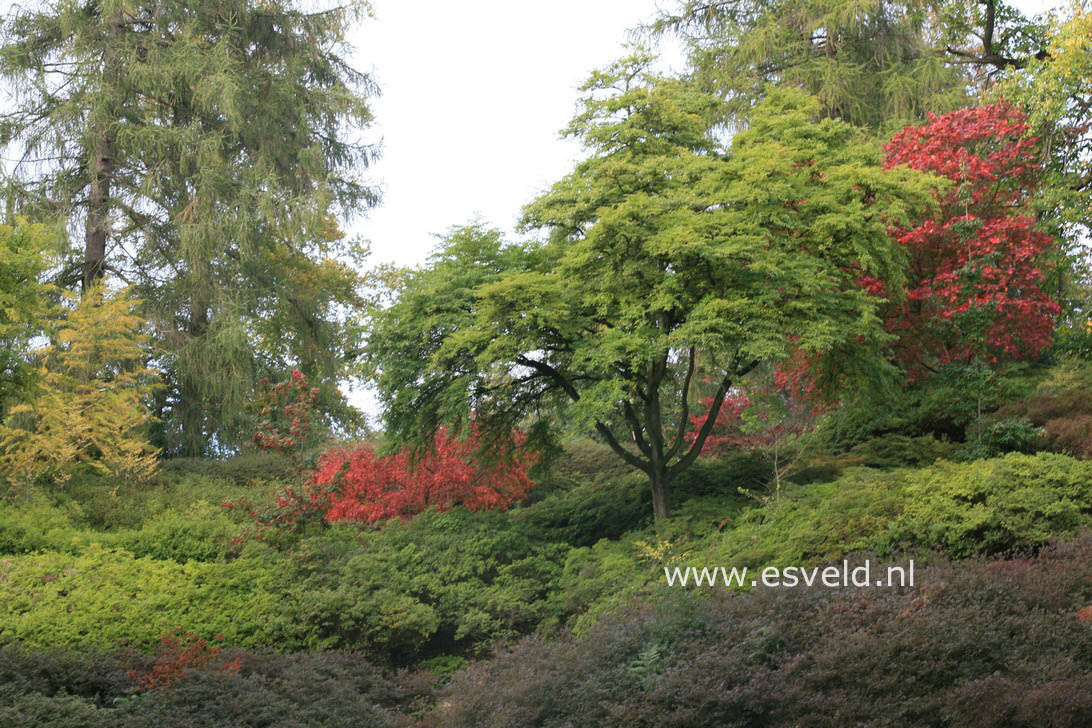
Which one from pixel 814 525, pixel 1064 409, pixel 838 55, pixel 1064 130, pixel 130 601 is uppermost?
pixel 838 55

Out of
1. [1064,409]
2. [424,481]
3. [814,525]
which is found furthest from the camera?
[424,481]

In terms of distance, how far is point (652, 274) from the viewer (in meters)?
11.4

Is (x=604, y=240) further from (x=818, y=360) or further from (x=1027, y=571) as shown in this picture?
(x=1027, y=571)

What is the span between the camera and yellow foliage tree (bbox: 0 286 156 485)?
14516mm

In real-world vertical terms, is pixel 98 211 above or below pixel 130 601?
above

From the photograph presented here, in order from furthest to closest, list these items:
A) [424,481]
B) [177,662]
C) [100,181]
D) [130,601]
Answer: [100,181] → [424,481] → [130,601] → [177,662]

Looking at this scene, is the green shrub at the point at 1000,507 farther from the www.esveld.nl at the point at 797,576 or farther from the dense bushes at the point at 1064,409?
the dense bushes at the point at 1064,409

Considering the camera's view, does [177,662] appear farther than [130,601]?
No

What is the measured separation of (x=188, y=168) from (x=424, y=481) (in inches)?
382

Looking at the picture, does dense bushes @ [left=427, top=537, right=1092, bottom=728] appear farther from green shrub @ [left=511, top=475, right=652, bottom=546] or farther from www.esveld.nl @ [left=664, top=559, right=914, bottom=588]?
green shrub @ [left=511, top=475, right=652, bottom=546]

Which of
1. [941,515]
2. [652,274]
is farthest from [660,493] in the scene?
[941,515]

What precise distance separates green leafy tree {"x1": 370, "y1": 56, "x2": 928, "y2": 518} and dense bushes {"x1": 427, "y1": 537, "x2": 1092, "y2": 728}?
3.83m

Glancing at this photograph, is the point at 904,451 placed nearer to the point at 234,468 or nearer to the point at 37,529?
the point at 37,529

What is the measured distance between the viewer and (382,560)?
11.7 meters
